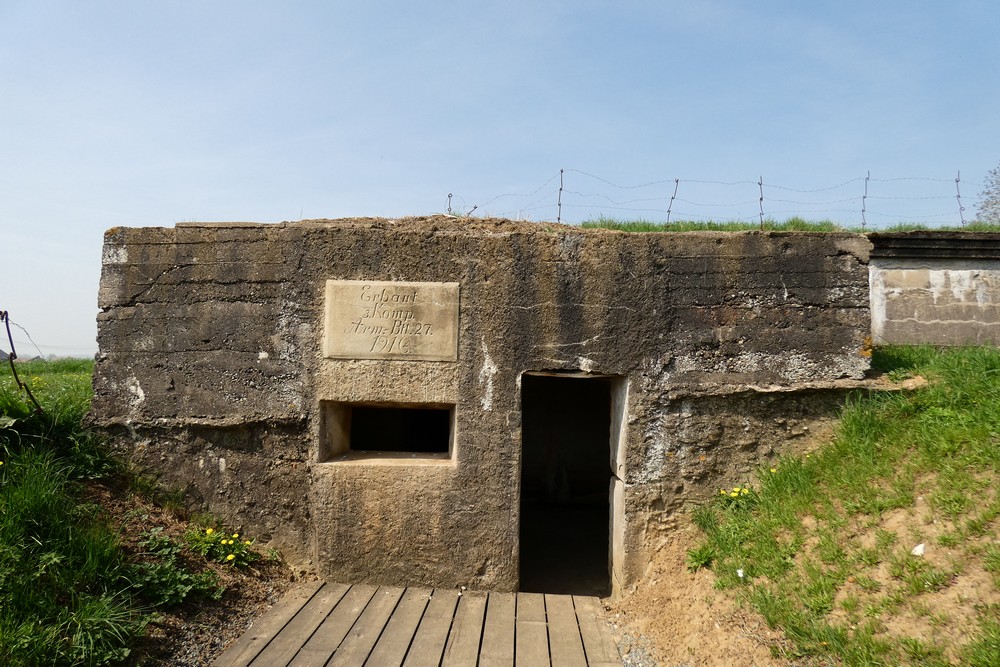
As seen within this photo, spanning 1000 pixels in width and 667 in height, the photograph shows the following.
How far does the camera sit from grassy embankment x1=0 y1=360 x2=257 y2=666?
9.76 feet

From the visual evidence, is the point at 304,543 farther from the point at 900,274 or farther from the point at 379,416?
the point at 900,274

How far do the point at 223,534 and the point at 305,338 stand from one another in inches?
55.4

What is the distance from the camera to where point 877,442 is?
4000mm

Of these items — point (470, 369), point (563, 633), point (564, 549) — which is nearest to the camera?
point (563, 633)

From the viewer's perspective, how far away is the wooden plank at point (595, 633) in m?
3.43

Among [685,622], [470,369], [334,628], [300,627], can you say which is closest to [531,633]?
[685,622]

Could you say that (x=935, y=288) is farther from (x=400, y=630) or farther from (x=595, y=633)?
(x=400, y=630)

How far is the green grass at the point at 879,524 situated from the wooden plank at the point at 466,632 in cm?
142

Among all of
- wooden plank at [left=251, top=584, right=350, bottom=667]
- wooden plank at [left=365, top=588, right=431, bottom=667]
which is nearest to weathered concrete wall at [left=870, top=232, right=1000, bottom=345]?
wooden plank at [left=365, top=588, right=431, bottom=667]

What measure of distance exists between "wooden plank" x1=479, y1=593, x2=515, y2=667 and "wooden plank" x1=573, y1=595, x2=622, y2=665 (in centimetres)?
42

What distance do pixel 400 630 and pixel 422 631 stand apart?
124 millimetres

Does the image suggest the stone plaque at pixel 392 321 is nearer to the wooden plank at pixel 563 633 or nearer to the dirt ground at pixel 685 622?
the wooden plank at pixel 563 633

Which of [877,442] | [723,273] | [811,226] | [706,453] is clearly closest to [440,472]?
[706,453]

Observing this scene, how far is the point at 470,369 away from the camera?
4.21 meters
